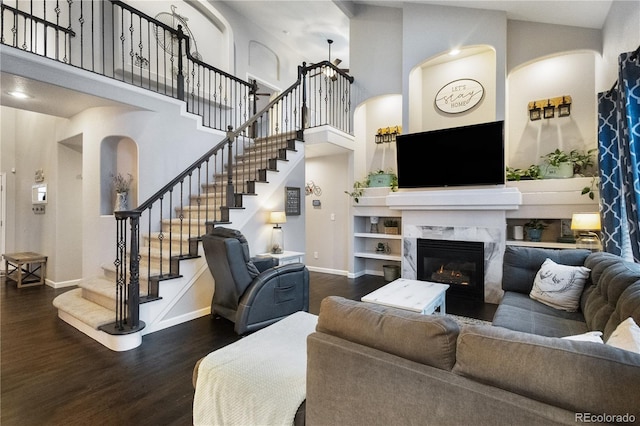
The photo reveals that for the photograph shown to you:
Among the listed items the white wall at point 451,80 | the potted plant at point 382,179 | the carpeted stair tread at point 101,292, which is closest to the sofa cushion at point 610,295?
the white wall at point 451,80

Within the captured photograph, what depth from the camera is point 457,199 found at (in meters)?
4.42

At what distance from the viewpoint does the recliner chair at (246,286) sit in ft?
9.98

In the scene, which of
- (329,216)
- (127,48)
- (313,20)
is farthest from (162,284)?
(313,20)

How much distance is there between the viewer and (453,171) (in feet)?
14.6

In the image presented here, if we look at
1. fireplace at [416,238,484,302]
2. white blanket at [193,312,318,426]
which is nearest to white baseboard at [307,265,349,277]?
fireplace at [416,238,484,302]

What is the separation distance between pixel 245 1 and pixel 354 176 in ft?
14.6

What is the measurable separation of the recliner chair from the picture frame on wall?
1.70 m

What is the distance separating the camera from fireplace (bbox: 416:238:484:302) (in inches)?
174

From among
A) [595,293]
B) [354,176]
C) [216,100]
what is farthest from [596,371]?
[216,100]

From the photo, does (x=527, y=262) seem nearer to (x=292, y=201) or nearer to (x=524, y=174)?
(x=524, y=174)

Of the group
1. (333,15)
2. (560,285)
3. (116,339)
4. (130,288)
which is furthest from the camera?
(333,15)

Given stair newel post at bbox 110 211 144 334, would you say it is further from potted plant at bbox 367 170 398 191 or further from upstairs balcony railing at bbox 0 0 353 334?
potted plant at bbox 367 170 398 191

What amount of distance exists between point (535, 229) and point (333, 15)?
18.7ft

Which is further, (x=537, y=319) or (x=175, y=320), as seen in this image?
(x=175, y=320)
